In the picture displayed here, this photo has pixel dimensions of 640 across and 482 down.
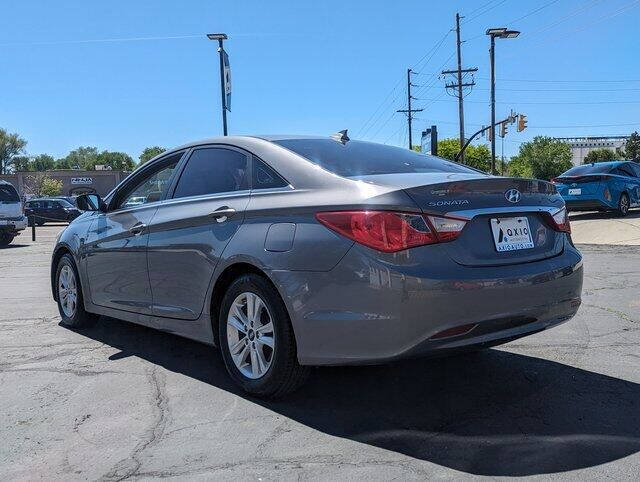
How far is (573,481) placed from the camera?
104 inches

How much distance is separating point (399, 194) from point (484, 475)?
1397 millimetres

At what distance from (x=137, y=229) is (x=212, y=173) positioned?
86cm

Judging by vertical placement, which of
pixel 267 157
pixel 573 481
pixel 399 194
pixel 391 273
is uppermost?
pixel 267 157

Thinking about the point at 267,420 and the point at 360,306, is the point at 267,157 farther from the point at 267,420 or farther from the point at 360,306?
the point at 267,420

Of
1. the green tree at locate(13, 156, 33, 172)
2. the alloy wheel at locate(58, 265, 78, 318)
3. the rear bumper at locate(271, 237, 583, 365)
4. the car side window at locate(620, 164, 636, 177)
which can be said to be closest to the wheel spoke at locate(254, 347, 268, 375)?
the rear bumper at locate(271, 237, 583, 365)

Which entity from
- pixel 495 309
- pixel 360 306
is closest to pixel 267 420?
pixel 360 306

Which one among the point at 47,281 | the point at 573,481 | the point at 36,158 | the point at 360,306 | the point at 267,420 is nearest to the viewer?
the point at 573,481

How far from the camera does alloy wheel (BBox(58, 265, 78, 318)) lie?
5781 millimetres

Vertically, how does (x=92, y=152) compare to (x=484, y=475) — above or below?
above

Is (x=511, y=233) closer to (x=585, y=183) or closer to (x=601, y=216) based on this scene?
(x=585, y=183)

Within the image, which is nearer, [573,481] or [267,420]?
[573,481]

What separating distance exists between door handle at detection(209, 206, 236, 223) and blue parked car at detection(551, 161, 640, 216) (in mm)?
13145

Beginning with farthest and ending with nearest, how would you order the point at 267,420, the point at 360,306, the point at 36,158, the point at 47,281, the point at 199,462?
the point at 36,158
the point at 47,281
the point at 267,420
the point at 360,306
the point at 199,462

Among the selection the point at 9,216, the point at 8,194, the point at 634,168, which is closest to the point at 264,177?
the point at 634,168
